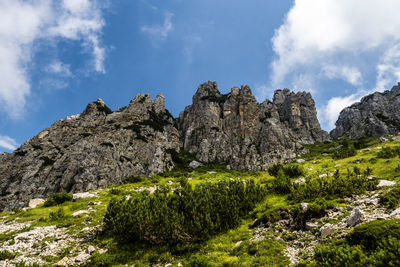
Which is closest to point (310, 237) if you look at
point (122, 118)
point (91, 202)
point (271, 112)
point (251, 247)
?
point (251, 247)

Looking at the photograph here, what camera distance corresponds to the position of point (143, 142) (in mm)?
88000

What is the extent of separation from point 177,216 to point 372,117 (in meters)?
139

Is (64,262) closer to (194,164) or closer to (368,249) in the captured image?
(368,249)

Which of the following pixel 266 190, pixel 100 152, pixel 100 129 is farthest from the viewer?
pixel 100 129

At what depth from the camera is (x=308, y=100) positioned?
151875 mm

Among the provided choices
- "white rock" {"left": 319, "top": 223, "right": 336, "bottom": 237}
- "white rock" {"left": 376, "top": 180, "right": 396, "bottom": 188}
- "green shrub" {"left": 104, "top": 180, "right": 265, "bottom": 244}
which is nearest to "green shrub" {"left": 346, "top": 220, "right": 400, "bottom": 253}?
"white rock" {"left": 319, "top": 223, "right": 336, "bottom": 237}

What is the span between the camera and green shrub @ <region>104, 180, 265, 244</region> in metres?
13.3

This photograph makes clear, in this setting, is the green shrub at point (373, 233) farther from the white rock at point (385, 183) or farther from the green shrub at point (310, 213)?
the white rock at point (385, 183)

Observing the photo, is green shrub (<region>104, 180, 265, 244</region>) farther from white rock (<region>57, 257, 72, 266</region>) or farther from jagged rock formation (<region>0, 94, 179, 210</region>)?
jagged rock formation (<region>0, 94, 179, 210</region>)

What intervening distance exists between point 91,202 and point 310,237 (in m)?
26.0

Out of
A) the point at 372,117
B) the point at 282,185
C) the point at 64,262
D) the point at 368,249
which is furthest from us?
the point at 372,117

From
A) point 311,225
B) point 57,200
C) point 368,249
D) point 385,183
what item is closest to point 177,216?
point 311,225

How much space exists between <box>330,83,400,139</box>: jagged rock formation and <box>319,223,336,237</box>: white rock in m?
120

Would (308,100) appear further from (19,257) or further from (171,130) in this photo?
(19,257)
